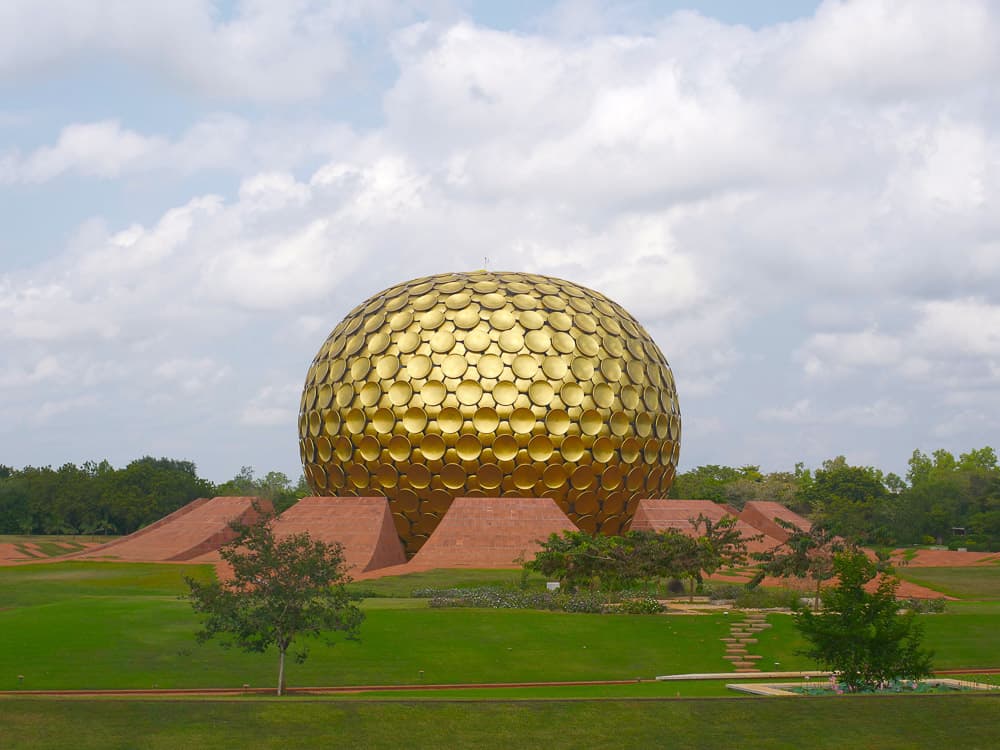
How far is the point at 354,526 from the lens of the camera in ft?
102

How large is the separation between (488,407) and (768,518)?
1234cm

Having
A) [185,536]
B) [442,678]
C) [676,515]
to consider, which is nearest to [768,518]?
[676,515]

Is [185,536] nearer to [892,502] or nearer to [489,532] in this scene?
[489,532]

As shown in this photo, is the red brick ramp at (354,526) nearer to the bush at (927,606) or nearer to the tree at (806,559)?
the tree at (806,559)

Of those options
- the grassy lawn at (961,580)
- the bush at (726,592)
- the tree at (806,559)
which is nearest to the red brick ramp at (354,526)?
the bush at (726,592)

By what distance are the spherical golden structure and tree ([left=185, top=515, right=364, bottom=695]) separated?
1739cm

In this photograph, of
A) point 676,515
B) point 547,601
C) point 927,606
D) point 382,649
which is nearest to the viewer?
point 382,649

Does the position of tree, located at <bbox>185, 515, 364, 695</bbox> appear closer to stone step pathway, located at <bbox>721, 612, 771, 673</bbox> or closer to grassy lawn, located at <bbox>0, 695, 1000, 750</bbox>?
grassy lawn, located at <bbox>0, 695, 1000, 750</bbox>

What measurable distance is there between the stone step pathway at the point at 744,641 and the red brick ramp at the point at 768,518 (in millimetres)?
16210

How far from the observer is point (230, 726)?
11.1 metres

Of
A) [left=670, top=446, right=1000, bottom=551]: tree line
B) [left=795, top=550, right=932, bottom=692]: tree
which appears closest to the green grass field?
[left=795, top=550, right=932, bottom=692]: tree

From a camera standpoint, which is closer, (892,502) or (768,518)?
(768,518)

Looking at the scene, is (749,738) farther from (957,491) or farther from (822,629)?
(957,491)

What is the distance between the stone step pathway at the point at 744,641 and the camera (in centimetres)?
1777
